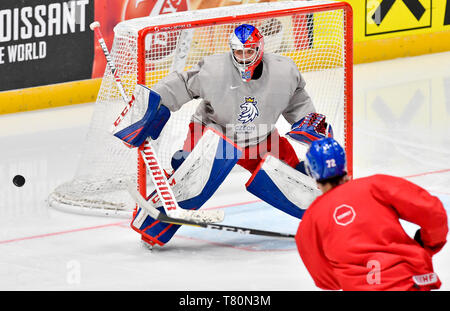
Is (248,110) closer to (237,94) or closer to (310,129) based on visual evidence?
(237,94)

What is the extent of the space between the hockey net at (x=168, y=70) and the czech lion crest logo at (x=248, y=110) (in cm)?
59

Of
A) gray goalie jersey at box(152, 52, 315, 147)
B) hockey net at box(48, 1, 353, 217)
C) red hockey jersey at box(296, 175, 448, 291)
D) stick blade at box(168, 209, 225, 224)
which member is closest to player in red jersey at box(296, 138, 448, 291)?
red hockey jersey at box(296, 175, 448, 291)

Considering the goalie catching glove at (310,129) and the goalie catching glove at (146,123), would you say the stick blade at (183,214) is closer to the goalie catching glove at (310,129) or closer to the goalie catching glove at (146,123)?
the goalie catching glove at (146,123)

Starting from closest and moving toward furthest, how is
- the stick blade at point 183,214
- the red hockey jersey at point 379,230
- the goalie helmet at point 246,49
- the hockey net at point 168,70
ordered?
the red hockey jersey at point 379,230, the stick blade at point 183,214, the goalie helmet at point 246,49, the hockey net at point 168,70

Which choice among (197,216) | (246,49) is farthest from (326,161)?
(246,49)

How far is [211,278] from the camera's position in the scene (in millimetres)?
5621

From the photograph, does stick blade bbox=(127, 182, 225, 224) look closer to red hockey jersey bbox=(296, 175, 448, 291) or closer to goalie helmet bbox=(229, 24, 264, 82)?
goalie helmet bbox=(229, 24, 264, 82)

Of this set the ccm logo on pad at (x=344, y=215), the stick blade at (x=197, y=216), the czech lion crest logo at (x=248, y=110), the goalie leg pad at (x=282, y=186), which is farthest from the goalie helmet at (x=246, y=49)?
the ccm logo on pad at (x=344, y=215)

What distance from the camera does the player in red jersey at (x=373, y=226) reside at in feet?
12.7

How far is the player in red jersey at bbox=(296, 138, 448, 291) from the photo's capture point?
12.7 ft

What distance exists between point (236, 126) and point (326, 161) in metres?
2.34

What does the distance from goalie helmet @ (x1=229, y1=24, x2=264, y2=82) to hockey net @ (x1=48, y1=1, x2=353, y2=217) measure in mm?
589

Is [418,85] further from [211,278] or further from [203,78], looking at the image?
[211,278]
